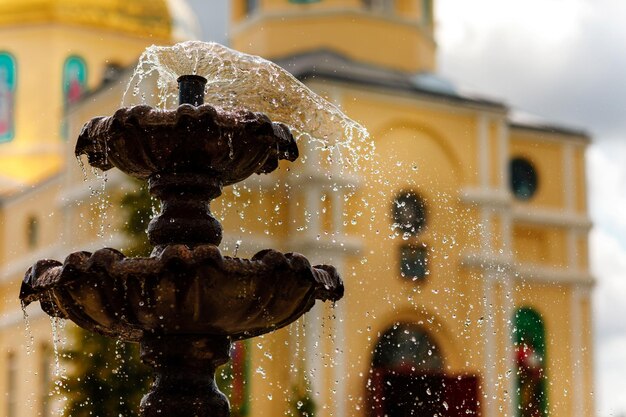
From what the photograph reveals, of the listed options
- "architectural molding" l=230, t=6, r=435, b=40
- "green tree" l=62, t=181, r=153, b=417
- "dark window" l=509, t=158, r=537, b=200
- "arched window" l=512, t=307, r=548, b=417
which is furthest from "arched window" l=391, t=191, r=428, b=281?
"green tree" l=62, t=181, r=153, b=417

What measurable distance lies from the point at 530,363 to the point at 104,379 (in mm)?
9865

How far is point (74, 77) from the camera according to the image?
2675 cm

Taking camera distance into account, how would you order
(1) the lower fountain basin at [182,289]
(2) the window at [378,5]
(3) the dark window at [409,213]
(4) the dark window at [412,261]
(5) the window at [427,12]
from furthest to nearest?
(5) the window at [427,12], (2) the window at [378,5], (3) the dark window at [409,213], (4) the dark window at [412,261], (1) the lower fountain basin at [182,289]

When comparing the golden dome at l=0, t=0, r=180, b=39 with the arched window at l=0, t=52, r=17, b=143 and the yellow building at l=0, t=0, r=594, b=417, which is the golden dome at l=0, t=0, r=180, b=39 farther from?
the yellow building at l=0, t=0, r=594, b=417

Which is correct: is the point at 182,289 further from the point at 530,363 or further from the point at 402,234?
the point at 530,363

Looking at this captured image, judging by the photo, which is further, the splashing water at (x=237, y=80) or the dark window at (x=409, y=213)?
the dark window at (x=409, y=213)

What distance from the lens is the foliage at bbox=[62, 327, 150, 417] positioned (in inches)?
520

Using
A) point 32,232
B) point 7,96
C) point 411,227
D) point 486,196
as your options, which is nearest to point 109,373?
point 411,227

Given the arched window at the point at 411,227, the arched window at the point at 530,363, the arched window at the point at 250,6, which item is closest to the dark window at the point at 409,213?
the arched window at the point at 411,227

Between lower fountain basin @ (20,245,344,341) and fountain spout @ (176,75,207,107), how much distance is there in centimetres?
68

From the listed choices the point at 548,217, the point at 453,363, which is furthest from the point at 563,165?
the point at 453,363

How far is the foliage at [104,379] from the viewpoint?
13219mm

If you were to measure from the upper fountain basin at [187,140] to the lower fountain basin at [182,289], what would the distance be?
0.38m

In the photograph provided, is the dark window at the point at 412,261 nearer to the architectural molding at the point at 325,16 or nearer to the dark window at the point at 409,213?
the dark window at the point at 409,213
